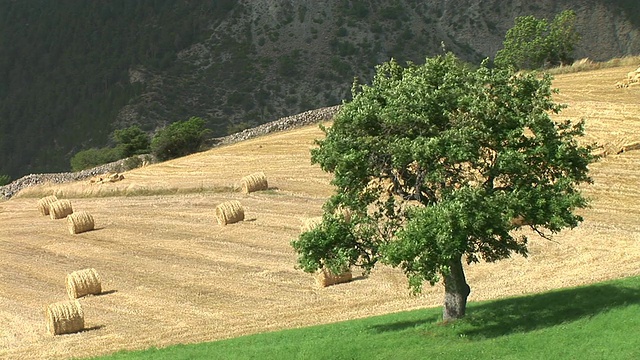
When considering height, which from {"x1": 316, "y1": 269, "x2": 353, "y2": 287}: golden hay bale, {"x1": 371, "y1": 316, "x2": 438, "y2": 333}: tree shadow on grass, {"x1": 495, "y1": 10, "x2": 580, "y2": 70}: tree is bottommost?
{"x1": 316, "y1": 269, "x2": 353, "y2": 287}: golden hay bale

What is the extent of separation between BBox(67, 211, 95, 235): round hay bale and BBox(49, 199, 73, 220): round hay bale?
17.3ft

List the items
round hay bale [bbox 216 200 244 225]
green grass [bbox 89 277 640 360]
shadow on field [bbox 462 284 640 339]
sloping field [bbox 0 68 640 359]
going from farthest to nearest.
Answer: round hay bale [bbox 216 200 244 225]
sloping field [bbox 0 68 640 359]
shadow on field [bbox 462 284 640 339]
green grass [bbox 89 277 640 360]

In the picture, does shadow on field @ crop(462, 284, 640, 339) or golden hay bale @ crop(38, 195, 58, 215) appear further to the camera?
golden hay bale @ crop(38, 195, 58, 215)

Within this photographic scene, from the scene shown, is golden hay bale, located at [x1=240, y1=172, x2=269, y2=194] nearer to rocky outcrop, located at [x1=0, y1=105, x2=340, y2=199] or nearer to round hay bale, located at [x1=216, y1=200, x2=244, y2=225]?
round hay bale, located at [x1=216, y1=200, x2=244, y2=225]

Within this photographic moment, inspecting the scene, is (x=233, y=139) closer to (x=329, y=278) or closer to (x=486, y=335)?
(x=329, y=278)

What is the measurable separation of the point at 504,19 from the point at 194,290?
125m

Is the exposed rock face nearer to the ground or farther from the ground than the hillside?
nearer to the ground

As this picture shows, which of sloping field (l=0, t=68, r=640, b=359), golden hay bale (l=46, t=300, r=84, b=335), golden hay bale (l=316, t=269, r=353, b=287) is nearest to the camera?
sloping field (l=0, t=68, r=640, b=359)

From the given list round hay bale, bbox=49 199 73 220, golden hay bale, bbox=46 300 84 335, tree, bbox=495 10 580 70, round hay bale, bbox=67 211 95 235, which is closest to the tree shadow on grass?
golden hay bale, bbox=46 300 84 335

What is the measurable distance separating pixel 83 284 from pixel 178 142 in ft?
146

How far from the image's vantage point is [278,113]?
438 feet

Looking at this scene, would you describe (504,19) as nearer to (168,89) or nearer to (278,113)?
(278,113)

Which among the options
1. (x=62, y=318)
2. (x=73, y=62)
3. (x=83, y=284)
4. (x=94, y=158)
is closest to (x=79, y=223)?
(x=83, y=284)

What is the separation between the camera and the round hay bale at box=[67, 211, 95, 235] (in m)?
55.6
